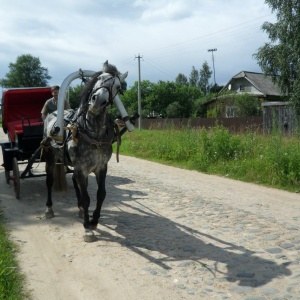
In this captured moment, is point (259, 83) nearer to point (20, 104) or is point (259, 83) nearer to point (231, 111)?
point (231, 111)

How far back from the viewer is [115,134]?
6.02m

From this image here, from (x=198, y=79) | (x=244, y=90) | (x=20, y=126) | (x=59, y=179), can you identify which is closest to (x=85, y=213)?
(x=59, y=179)

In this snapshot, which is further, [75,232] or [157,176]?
[157,176]

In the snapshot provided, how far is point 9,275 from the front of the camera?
4.28m

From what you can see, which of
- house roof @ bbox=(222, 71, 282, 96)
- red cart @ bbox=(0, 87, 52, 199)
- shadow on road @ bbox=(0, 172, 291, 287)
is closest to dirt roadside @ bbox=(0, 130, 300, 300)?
shadow on road @ bbox=(0, 172, 291, 287)

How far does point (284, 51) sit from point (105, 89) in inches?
810

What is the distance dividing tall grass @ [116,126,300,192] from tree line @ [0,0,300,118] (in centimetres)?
323

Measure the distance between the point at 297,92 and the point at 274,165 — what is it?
12929 mm

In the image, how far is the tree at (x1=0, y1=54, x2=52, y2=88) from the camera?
86750 mm

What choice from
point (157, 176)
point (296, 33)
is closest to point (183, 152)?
point (157, 176)

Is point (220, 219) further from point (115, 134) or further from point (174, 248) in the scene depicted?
point (115, 134)

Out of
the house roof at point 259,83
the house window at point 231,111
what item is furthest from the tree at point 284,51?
the house roof at point 259,83

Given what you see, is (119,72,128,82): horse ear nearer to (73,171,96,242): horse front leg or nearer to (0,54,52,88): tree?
(73,171,96,242): horse front leg

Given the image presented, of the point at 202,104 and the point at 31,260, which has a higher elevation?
the point at 202,104
